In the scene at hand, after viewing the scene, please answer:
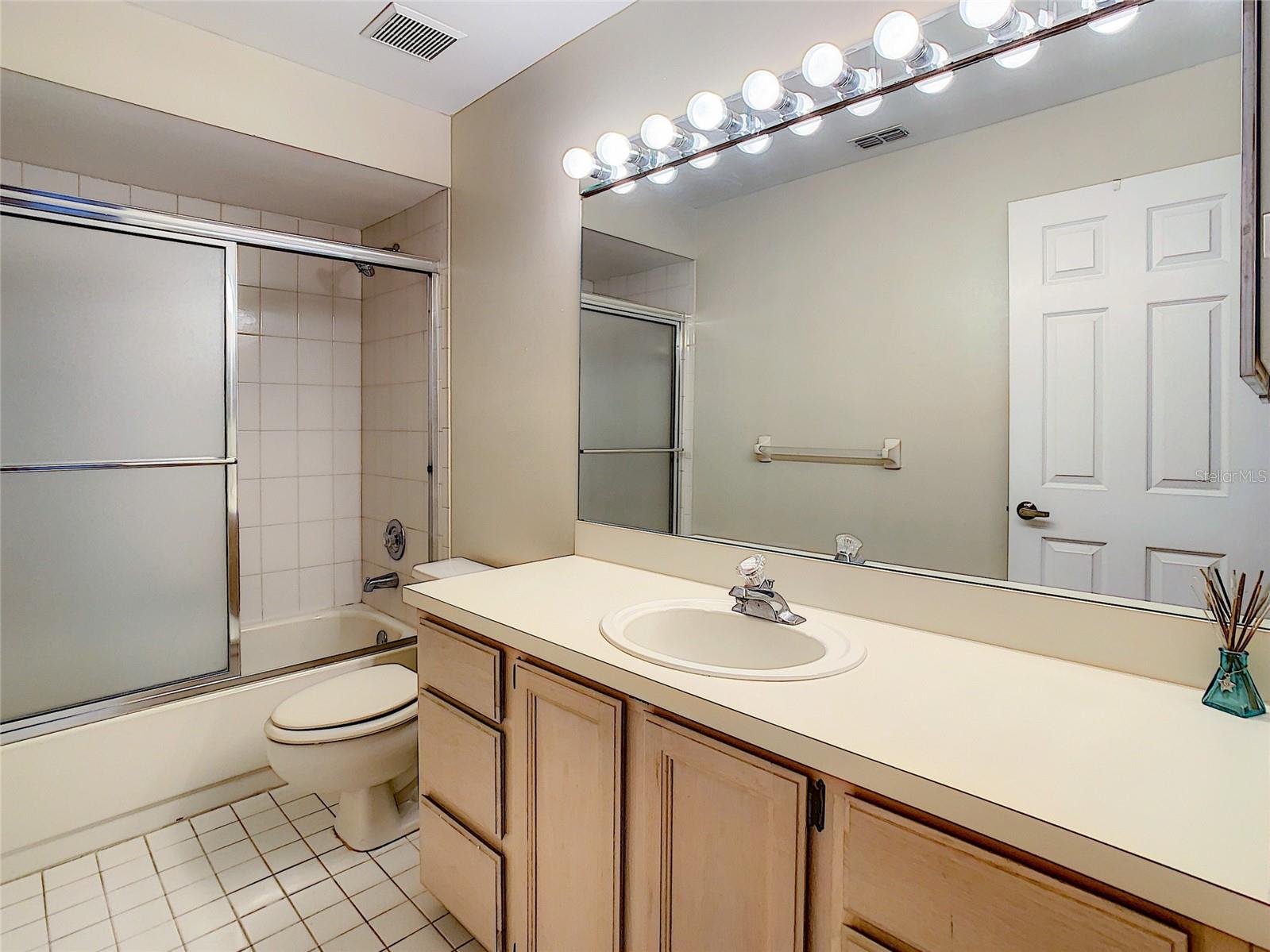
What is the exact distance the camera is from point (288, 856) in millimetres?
1908

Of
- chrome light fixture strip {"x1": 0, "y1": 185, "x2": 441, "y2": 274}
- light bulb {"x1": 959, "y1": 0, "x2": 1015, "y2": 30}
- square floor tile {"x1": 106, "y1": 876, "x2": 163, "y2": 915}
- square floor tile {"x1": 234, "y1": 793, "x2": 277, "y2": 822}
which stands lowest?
square floor tile {"x1": 106, "y1": 876, "x2": 163, "y2": 915}

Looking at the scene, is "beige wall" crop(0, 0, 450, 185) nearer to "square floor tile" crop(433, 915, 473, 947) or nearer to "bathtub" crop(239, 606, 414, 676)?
"bathtub" crop(239, 606, 414, 676)

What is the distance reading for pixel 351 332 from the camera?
10.4 ft

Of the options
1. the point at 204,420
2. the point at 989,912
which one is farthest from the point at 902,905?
the point at 204,420

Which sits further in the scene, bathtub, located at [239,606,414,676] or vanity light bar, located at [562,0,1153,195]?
bathtub, located at [239,606,414,676]

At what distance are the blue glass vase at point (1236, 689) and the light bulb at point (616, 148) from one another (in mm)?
1618

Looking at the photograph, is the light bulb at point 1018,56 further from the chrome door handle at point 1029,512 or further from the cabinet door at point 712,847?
the cabinet door at point 712,847

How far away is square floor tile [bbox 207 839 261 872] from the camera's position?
1.87 meters

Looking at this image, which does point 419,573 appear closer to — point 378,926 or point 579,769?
point 378,926

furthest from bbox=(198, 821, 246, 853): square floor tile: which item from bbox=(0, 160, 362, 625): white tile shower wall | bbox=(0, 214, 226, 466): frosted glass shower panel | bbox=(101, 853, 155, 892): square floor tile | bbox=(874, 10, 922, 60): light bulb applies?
bbox=(874, 10, 922, 60): light bulb

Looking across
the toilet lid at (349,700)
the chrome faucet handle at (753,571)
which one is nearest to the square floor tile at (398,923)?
the toilet lid at (349,700)

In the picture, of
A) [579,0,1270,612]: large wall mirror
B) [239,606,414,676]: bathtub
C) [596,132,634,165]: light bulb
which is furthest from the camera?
[239,606,414,676]: bathtub

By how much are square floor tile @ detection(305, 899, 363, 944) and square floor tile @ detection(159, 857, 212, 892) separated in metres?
0.41

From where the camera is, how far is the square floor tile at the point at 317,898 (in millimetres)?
1693
